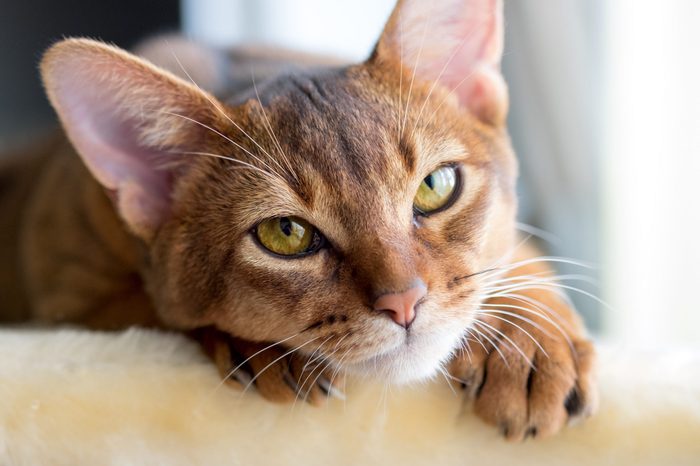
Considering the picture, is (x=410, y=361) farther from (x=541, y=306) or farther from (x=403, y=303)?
(x=541, y=306)

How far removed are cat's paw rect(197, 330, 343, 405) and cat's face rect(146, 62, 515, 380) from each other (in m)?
0.03

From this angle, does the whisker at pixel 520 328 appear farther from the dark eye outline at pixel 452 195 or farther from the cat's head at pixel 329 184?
the dark eye outline at pixel 452 195

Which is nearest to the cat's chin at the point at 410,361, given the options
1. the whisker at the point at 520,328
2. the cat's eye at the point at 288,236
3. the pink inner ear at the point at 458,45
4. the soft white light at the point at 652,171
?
the whisker at the point at 520,328

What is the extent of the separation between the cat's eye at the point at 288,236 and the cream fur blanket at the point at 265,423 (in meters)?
0.25

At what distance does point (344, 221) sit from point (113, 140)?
50 cm

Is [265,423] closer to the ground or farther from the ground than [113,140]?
closer to the ground

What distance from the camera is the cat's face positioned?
1179 mm

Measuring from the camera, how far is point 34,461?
120 centimetres

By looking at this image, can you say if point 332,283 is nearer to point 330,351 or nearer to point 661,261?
point 330,351

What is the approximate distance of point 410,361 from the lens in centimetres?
118

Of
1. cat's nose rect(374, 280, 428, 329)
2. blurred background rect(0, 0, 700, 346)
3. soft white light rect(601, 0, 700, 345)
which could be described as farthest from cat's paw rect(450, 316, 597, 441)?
soft white light rect(601, 0, 700, 345)

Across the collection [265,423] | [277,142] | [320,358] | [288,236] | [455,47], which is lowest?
[265,423]

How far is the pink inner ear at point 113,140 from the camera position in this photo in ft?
4.23

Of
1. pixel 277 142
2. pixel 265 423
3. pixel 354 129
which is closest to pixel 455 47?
pixel 354 129
